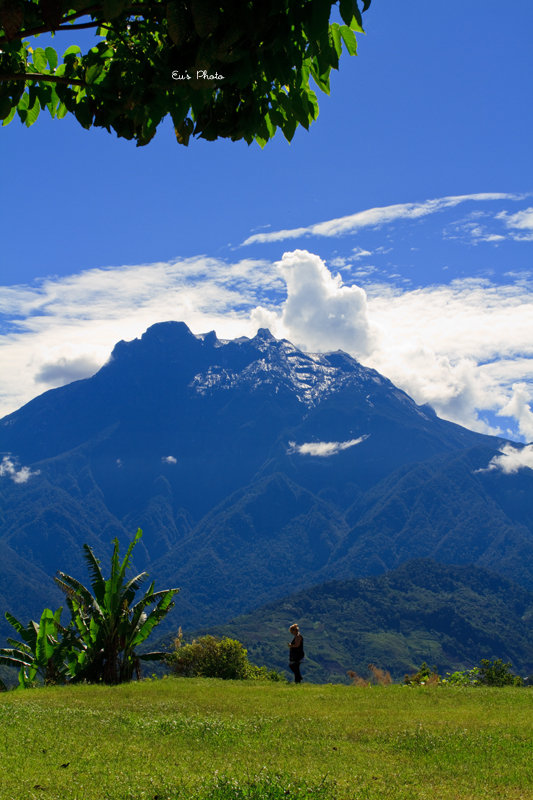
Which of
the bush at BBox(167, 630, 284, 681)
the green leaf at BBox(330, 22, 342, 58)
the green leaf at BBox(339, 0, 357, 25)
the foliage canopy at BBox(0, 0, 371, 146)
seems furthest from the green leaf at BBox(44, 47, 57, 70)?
the bush at BBox(167, 630, 284, 681)

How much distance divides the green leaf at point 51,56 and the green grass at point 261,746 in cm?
741

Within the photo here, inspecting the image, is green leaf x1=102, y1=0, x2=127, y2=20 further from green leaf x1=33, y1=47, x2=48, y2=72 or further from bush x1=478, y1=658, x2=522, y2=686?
bush x1=478, y1=658, x2=522, y2=686

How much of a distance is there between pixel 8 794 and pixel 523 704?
12300 mm

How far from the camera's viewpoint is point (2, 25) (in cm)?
362

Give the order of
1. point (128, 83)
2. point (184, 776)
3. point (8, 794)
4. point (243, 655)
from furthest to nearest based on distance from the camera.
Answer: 1. point (243, 655)
2. point (184, 776)
3. point (8, 794)
4. point (128, 83)

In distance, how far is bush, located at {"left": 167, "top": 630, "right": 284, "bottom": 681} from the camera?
26.9 metres

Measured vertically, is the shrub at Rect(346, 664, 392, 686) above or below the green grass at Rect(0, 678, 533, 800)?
below

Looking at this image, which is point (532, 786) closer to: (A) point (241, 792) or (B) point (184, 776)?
(A) point (241, 792)

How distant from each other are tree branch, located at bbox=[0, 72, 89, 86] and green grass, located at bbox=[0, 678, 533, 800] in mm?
7310

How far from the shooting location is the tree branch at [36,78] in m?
4.20

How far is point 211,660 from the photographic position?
2731 cm

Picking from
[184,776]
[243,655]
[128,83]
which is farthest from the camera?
[243,655]

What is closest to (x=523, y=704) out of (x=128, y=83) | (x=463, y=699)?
(x=463, y=699)

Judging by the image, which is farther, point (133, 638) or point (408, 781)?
point (133, 638)
